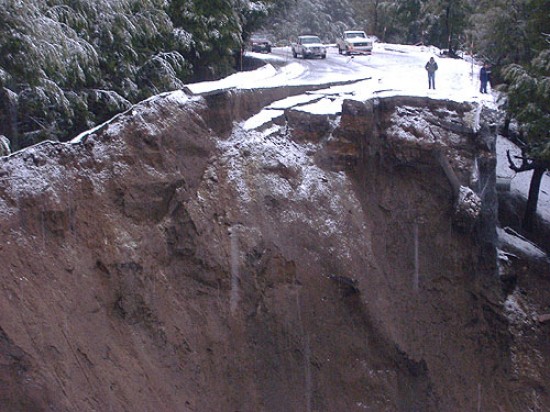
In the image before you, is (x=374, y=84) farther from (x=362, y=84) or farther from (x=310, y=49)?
(x=310, y=49)

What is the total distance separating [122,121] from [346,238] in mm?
5071

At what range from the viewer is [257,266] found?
41.5ft

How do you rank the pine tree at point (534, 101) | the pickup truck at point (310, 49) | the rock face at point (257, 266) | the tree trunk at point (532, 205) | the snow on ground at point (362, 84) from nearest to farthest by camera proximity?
the rock face at point (257, 266)
the snow on ground at point (362, 84)
the pine tree at point (534, 101)
the tree trunk at point (532, 205)
the pickup truck at point (310, 49)

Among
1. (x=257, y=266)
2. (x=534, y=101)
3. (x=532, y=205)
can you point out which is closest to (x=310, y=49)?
(x=532, y=205)

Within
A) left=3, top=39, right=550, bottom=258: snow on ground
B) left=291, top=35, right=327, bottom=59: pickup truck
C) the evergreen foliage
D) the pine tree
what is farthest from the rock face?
left=291, top=35, right=327, bottom=59: pickup truck

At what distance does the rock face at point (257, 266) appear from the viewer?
33.7ft

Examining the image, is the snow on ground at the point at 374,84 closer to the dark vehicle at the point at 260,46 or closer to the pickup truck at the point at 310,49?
the pickup truck at the point at 310,49

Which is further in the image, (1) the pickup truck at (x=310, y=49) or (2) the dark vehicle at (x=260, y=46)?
(2) the dark vehicle at (x=260, y=46)

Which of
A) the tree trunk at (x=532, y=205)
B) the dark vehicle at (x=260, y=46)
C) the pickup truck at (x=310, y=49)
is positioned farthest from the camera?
the dark vehicle at (x=260, y=46)

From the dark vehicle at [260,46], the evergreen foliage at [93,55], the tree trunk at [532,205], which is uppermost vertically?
the evergreen foliage at [93,55]

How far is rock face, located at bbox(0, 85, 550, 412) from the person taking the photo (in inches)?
404

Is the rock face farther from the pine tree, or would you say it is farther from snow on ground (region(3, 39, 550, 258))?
the pine tree

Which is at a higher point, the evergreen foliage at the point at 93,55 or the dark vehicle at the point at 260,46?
the evergreen foliage at the point at 93,55

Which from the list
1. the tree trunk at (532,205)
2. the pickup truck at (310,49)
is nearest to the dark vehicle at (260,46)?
the pickup truck at (310,49)
